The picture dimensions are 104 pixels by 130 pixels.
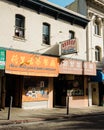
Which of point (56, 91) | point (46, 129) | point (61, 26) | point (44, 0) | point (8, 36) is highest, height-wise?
point (44, 0)

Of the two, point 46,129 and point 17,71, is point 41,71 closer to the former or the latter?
point 17,71

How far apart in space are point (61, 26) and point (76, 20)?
213 cm

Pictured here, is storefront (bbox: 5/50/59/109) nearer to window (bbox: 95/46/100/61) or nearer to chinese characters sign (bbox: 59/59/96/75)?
chinese characters sign (bbox: 59/59/96/75)

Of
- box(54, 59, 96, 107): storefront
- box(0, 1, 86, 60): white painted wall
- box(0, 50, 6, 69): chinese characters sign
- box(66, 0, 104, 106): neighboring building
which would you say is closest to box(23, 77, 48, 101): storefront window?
box(0, 1, 86, 60): white painted wall

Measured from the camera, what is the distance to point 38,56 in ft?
65.9

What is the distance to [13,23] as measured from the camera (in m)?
19.8

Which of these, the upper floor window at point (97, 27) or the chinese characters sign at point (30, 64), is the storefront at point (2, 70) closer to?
the chinese characters sign at point (30, 64)

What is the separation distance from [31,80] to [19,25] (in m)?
4.16

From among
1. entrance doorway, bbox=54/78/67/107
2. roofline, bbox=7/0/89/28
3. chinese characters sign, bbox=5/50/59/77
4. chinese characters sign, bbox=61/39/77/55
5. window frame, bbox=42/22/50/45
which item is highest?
roofline, bbox=7/0/89/28

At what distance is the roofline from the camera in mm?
20906

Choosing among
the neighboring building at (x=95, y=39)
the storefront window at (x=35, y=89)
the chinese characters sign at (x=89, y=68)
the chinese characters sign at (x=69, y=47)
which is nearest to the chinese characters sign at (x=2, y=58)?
the storefront window at (x=35, y=89)

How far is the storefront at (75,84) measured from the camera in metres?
23.8

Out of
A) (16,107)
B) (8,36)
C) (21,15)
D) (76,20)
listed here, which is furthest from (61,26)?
(16,107)

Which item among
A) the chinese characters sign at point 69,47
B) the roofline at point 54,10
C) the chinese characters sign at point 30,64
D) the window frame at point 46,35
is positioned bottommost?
the chinese characters sign at point 30,64
